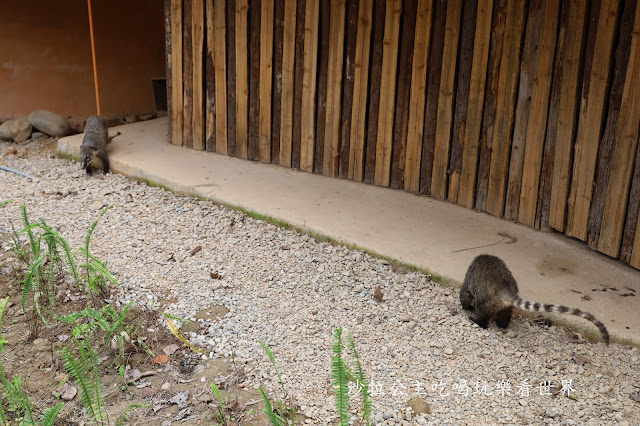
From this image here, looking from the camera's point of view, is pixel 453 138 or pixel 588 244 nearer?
pixel 588 244

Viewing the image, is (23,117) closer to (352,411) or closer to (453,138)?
(453,138)

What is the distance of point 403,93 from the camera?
6.24 m

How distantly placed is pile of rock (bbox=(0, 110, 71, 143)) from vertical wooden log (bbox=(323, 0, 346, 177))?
15.2ft

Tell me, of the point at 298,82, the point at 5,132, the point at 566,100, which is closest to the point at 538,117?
the point at 566,100

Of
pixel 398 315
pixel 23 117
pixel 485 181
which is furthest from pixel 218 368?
pixel 23 117

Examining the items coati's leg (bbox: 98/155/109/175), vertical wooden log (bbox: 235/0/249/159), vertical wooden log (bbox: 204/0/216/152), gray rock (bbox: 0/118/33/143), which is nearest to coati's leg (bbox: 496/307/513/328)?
vertical wooden log (bbox: 235/0/249/159)

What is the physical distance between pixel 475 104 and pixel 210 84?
3369 mm

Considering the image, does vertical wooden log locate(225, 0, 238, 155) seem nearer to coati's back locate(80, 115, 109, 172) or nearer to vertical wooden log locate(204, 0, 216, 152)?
vertical wooden log locate(204, 0, 216, 152)

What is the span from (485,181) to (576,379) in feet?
8.07

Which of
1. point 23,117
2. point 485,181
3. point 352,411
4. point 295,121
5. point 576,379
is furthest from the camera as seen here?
point 23,117

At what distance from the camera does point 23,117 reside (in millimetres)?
9594

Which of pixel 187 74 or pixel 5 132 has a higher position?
pixel 187 74

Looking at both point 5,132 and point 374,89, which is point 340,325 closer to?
point 374,89

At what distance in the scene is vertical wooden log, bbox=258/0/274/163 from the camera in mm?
6949
